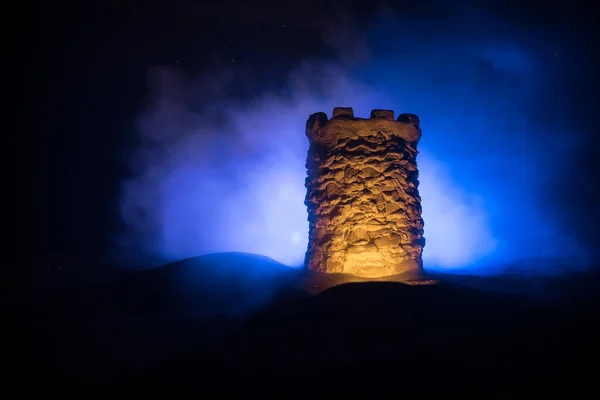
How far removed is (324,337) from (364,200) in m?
3.45

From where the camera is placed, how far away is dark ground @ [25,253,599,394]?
11.1 feet

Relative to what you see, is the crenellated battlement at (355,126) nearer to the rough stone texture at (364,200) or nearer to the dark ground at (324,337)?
the rough stone texture at (364,200)

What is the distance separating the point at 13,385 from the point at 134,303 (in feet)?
10.5

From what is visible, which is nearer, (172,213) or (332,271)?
(332,271)

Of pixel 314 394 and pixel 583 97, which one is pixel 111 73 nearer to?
pixel 314 394

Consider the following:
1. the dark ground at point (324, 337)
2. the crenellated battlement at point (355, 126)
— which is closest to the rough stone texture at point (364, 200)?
the crenellated battlement at point (355, 126)

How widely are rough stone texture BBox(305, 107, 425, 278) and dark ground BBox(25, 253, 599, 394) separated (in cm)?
105

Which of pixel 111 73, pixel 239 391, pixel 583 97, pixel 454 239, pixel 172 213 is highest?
pixel 111 73

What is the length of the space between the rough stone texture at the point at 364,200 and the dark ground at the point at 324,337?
105 cm

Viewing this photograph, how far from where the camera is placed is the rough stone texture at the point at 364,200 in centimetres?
724

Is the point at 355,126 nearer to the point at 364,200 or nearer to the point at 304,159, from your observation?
the point at 364,200

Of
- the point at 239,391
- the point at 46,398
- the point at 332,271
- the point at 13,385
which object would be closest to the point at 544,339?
the point at 239,391

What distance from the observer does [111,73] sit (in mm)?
21219

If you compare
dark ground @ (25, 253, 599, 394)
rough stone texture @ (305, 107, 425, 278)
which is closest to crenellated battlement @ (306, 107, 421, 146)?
rough stone texture @ (305, 107, 425, 278)
